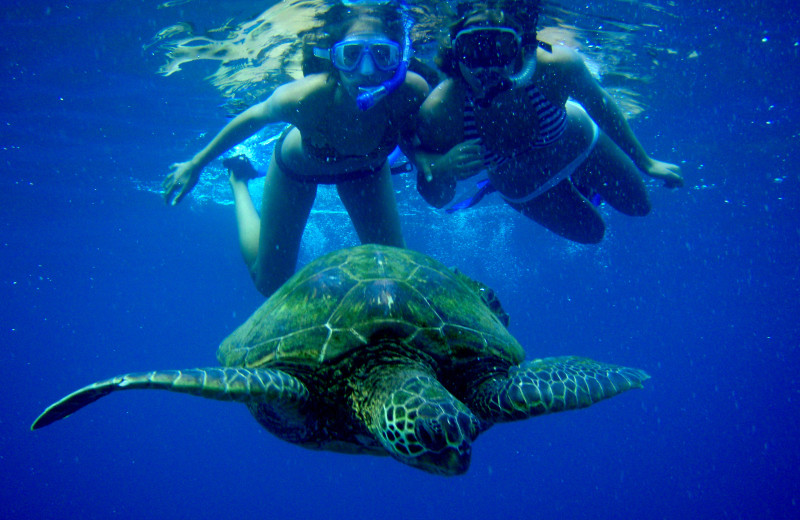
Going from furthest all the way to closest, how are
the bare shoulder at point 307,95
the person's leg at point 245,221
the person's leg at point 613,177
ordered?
the person's leg at point 245,221
the person's leg at point 613,177
the bare shoulder at point 307,95

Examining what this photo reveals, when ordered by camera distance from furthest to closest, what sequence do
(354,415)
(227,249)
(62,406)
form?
(227,249)
(354,415)
(62,406)

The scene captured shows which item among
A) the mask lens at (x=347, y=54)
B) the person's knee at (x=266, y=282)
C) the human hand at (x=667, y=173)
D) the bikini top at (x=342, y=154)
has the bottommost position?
the person's knee at (x=266, y=282)

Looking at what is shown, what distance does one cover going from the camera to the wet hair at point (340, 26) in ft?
15.2

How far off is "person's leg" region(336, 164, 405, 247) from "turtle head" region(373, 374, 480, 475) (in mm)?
3431

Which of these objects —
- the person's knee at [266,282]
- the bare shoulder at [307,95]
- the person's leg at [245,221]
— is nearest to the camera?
the bare shoulder at [307,95]

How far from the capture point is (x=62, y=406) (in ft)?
7.96

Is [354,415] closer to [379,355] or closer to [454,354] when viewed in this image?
[379,355]

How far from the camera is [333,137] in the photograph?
468cm

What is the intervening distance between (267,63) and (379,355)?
378 inches

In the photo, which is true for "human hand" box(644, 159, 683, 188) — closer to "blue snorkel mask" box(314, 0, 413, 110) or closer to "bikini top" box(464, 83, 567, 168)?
"bikini top" box(464, 83, 567, 168)

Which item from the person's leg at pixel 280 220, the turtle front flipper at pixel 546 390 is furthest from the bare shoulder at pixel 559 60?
the person's leg at pixel 280 220

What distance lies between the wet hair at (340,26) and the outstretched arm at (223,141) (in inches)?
26.8

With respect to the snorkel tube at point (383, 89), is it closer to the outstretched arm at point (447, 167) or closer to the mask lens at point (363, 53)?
the mask lens at point (363, 53)

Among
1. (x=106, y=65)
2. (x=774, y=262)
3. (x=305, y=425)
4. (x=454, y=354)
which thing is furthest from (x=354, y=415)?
(x=774, y=262)
